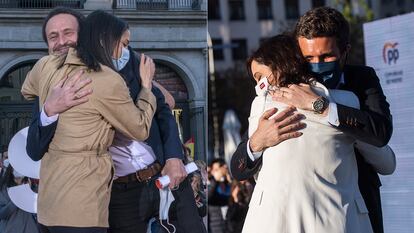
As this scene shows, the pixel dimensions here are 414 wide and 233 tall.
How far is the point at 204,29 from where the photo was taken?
384 centimetres

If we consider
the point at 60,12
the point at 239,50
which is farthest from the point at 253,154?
the point at 239,50

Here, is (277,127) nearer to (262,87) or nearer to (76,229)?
(262,87)

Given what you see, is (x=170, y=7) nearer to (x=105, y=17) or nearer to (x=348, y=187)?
(x=105, y=17)

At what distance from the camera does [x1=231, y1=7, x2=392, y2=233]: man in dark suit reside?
3082mm

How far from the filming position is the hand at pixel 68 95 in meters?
3.36

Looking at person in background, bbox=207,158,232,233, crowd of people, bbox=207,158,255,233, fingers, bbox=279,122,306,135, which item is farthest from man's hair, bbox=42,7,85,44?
person in background, bbox=207,158,232,233

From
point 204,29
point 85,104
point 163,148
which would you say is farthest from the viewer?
point 204,29

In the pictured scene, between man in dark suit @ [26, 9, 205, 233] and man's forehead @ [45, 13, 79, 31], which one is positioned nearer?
man in dark suit @ [26, 9, 205, 233]

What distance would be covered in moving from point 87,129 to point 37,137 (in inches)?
8.1

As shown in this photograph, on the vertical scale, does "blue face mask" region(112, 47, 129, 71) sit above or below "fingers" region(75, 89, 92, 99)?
above

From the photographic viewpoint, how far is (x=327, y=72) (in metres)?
3.22

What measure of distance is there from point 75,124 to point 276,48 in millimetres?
797

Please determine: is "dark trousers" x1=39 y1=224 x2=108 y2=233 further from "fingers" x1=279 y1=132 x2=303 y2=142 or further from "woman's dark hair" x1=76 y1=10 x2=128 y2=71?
"fingers" x1=279 y1=132 x2=303 y2=142

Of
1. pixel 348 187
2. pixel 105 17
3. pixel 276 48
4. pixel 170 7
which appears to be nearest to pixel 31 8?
pixel 105 17
